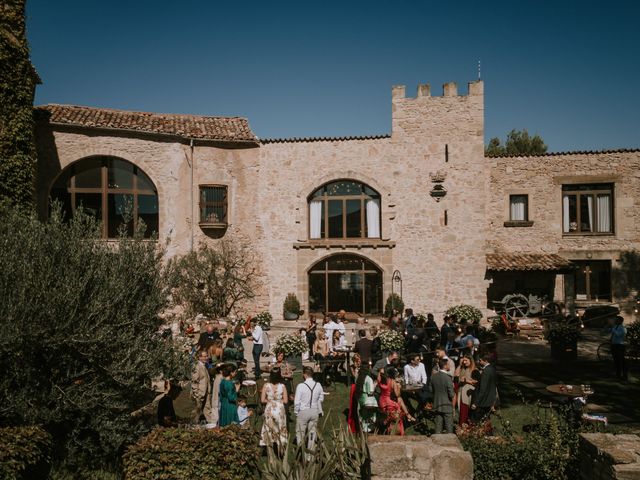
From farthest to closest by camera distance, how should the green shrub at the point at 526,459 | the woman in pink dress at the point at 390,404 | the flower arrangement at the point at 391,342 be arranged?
the flower arrangement at the point at 391,342, the woman in pink dress at the point at 390,404, the green shrub at the point at 526,459

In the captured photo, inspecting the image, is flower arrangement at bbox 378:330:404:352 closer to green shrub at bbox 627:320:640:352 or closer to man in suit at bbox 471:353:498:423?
man in suit at bbox 471:353:498:423

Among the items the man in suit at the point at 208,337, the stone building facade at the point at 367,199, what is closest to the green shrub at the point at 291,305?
the stone building facade at the point at 367,199

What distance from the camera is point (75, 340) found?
6402mm

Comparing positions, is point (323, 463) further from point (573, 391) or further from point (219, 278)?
point (219, 278)

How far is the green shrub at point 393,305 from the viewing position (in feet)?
61.5

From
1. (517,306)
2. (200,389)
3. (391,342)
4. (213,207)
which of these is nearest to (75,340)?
(200,389)

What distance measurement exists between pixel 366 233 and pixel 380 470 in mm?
14414

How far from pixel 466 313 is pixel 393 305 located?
2695 millimetres

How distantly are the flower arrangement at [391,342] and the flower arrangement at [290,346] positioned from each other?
193cm

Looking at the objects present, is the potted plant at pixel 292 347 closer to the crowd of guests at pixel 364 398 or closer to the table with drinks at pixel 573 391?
the crowd of guests at pixel 364 398

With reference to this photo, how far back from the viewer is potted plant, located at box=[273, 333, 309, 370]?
10945mm

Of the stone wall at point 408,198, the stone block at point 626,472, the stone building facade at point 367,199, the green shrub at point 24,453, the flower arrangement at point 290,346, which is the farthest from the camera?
the stone wall at point 408,198

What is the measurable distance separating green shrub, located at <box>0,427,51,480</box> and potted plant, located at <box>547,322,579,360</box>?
477 inches

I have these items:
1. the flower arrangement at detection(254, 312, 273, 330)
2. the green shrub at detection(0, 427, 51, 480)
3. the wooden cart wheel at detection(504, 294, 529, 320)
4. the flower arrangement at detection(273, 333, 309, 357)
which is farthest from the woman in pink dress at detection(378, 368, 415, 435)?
the wooden cart wheel at detection(504, 294, 529, 320)
